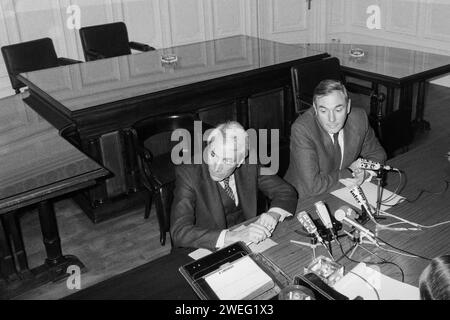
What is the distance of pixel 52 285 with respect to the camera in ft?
9.68

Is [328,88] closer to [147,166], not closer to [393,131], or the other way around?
[393,131]

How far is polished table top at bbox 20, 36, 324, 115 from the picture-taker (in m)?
3.40

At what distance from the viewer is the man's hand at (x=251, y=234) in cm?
188

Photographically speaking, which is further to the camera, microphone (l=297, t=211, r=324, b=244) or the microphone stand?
the microphone stand

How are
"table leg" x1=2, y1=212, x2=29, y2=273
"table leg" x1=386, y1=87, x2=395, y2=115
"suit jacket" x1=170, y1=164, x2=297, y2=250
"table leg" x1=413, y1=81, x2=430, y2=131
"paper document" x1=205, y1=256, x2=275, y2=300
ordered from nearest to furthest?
"paper document" x1=205, y1=256, x2=275, y2=300 → "suit jacket" x1=170, y1=164, x2=297, y2=250 → "table leg" x1=2, y1=212, x2=29, y2=273 → "table leg" x1=386, y1=87, x2=395, y2=115 → "table leg" x1=413, y1=81, x2=430, y2=131

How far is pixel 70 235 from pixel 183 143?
40.2 inches

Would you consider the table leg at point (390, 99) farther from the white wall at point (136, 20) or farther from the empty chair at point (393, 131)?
the white wall at point (136, 20)

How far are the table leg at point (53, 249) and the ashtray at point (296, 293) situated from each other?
182cm

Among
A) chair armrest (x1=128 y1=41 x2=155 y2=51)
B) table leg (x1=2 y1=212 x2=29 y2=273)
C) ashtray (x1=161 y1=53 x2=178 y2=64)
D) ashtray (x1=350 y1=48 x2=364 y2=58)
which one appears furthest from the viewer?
chair armrest (x1=128 y1=41 x2=155 y2=51)

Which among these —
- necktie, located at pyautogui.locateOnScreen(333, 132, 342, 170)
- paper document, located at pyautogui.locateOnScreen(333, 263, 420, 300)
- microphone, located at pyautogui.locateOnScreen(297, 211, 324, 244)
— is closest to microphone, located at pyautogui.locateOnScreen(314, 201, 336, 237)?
microphone, located at pyautogui.locateOnScreen(297, 211, 324, 244)

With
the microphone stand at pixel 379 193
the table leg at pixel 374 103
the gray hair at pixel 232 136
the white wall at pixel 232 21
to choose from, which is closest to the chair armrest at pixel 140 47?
the white wall at pixel 232 21

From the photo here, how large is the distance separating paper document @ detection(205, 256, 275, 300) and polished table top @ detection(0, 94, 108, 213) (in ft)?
3.56

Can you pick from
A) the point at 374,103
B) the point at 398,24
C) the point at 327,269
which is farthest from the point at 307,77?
the point at 398,24

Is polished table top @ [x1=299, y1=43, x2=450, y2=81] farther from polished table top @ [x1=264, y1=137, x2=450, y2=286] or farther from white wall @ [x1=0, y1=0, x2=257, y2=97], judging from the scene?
white wall @ [x1=0, y1=0, x2=257, y2=97]
